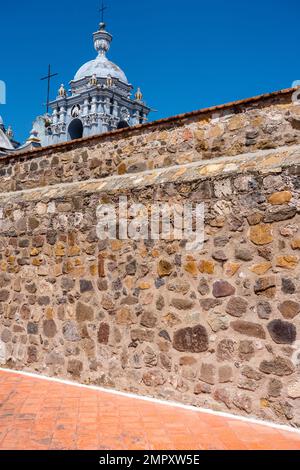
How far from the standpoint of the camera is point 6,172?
7008 mm

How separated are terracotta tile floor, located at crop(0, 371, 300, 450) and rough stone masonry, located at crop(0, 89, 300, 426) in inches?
10.3

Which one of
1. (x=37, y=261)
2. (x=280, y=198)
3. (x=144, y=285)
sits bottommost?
(x=144, y=285)

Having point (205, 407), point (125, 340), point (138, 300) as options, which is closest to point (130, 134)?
point (138, 300)

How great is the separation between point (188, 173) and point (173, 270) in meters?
1.05

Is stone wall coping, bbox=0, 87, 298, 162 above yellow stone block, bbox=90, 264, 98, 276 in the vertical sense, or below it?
above

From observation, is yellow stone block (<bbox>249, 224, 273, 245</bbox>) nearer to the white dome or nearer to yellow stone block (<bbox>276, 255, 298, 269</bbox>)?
yellow stone block (<bbox>276, 255, 298, 269</bbox>)

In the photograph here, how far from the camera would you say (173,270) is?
4.89 metres

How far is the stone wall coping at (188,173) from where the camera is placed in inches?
175

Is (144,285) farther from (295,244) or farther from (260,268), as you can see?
(295,244)

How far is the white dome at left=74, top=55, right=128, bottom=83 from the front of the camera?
38194 mm

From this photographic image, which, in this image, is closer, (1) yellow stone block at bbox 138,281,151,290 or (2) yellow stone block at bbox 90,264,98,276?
(1) yellow stone block at bbox 138,281,151,290

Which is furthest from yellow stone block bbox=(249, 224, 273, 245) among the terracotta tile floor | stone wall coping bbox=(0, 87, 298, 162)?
the terracotta tile floor

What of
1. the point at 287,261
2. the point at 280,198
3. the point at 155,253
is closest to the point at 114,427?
the point at 155,253
